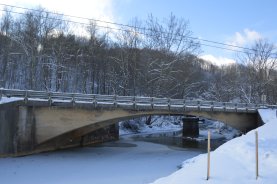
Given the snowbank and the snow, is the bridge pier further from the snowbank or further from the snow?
the snowbank

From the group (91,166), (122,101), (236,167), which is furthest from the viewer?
(122,101)

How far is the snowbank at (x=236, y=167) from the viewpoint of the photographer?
11.2m

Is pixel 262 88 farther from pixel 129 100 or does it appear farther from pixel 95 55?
pixel 129 100

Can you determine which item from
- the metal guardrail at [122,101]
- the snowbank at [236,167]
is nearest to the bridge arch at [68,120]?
the metal guardrail at [122,101]

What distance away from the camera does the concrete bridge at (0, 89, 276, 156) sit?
24.6m

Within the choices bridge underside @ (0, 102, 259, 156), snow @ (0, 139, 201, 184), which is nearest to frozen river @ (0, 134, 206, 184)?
snow @ (0, 139, 201, 184)

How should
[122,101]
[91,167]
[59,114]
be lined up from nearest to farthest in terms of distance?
1. [91,167]
2. [59,114]
3. [122,101]

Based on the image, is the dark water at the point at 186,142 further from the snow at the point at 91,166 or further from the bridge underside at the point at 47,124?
the snow at the point at 91,166

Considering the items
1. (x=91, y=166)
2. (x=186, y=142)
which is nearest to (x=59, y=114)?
(x=91, y=166)

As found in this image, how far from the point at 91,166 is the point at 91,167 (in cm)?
35

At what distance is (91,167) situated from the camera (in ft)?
73.5

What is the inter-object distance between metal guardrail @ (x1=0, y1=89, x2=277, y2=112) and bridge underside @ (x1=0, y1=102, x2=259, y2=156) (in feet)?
1.97

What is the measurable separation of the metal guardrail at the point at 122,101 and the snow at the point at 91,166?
4082 millimetres

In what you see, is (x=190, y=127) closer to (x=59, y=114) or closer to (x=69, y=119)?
(x=69, y=119)
